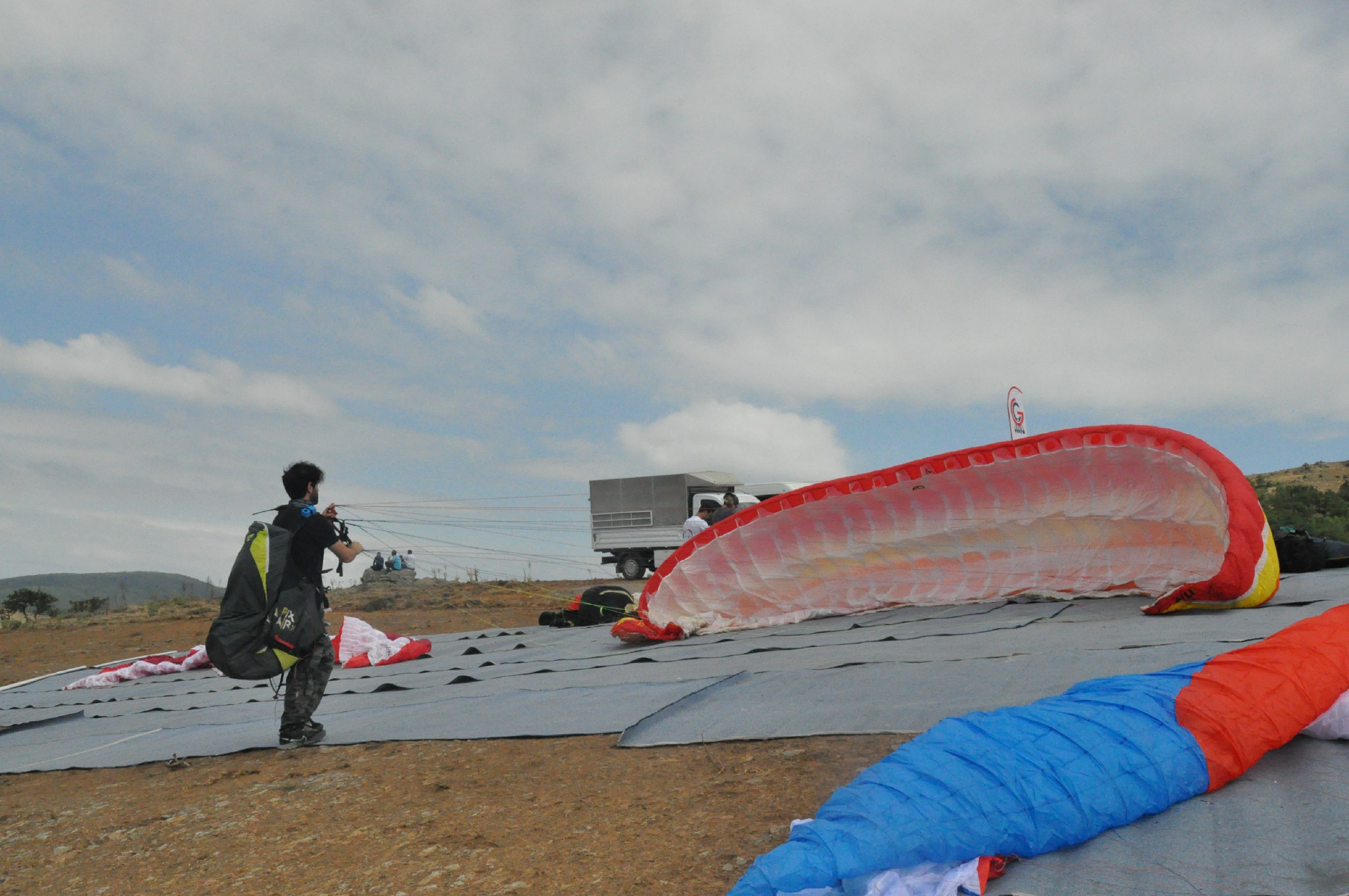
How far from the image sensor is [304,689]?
17.2 ft

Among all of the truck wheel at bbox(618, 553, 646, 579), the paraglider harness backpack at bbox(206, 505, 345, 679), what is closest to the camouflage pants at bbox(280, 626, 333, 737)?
the paraglider harness backpack at bbox(206, 505, 345, 679)

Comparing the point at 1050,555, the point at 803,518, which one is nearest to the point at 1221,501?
the point at 1050,555

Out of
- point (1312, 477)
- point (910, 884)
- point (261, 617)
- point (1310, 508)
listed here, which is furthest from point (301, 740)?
point (1312, 477)

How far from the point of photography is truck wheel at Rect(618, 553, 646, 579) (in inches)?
958

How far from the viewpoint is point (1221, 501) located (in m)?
7.03

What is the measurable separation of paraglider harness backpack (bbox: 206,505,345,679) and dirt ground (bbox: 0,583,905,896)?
0.57 m

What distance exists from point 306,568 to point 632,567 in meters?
19.6

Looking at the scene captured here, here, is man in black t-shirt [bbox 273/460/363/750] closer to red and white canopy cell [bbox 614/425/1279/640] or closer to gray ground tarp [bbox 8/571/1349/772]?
gray ground tarp [bbox 8/571/1349/772]

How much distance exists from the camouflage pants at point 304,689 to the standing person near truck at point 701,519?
642 centimetres

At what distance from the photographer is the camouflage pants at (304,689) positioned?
521cm

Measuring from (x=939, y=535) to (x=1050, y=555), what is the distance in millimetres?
1006

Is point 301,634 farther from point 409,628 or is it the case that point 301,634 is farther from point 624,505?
point 624,505

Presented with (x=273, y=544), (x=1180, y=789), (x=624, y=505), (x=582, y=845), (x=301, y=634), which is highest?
(x=624, y=505)

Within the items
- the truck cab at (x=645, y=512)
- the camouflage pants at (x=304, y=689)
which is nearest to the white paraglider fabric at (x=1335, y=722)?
the camouflage pants at (x=304, y=689)
